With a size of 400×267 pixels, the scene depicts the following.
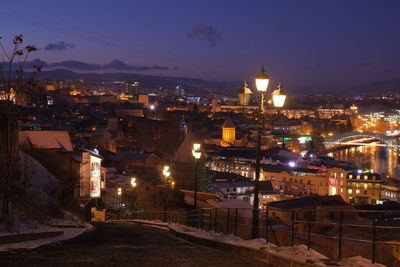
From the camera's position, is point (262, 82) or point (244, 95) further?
point (244, 95)

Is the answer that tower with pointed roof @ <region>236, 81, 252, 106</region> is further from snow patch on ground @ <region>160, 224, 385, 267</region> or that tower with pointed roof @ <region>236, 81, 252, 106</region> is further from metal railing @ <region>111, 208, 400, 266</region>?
snow patch on ground @ <region>160, 224, 385, 267</region>

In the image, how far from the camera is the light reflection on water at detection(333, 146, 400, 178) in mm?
75287

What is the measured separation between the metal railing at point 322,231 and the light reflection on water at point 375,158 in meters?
54.0

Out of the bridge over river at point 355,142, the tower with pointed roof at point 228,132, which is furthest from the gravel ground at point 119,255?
the bridge over river at point 355,142

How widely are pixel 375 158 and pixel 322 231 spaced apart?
82.2m

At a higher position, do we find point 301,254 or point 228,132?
point 228,132

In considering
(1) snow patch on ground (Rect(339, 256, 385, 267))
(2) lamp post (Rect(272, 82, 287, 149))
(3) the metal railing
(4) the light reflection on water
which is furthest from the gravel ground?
(4) the light reflection on water

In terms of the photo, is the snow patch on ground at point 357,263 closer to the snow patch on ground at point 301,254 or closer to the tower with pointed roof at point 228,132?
the snow patch on ground at point 301,254

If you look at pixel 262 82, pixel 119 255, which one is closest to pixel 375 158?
pixel 262 82

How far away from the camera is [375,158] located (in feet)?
303

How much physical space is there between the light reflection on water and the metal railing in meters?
54.0

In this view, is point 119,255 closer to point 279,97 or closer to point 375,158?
point 279,97

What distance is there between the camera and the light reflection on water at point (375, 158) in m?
75.3

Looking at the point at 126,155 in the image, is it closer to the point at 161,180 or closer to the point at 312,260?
the point at 161,180
